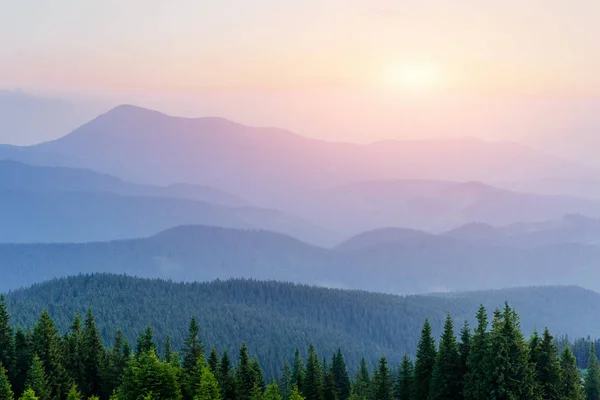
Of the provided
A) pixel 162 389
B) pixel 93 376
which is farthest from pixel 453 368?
pixel 93 376

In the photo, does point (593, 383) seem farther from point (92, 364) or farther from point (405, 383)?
point (92, 364)

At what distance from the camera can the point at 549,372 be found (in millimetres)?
54781

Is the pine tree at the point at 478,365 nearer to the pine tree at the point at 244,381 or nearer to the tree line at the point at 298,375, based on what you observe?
the tree line at the point at 298,375

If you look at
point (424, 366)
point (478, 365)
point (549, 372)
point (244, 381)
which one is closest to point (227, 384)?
point (244, 381)

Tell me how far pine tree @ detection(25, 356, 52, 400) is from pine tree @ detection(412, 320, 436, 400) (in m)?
33.0

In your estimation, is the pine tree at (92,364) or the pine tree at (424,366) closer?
the pine tree at (424,366)

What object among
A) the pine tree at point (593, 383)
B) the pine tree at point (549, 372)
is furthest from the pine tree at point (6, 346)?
the pine tree at point (593, 383)

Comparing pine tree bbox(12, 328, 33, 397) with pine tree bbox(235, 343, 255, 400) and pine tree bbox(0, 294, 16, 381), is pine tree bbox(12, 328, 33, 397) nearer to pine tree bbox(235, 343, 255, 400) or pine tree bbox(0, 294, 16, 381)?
pine tree bbox(0, 294, 16, 381)

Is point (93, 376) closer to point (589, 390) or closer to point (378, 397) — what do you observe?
point (378, 397)

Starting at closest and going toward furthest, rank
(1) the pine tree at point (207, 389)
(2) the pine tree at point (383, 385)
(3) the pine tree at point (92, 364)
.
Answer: (1) the pine tree at point (207, 389)
(2) the pine tree at point (383, 385)
(3) the pine tree at point (92, 364)

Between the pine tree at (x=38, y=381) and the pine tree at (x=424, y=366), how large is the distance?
33.0m

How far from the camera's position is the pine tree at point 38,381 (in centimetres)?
6112

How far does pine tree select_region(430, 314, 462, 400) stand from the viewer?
5825cm

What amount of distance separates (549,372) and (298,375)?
120ft
